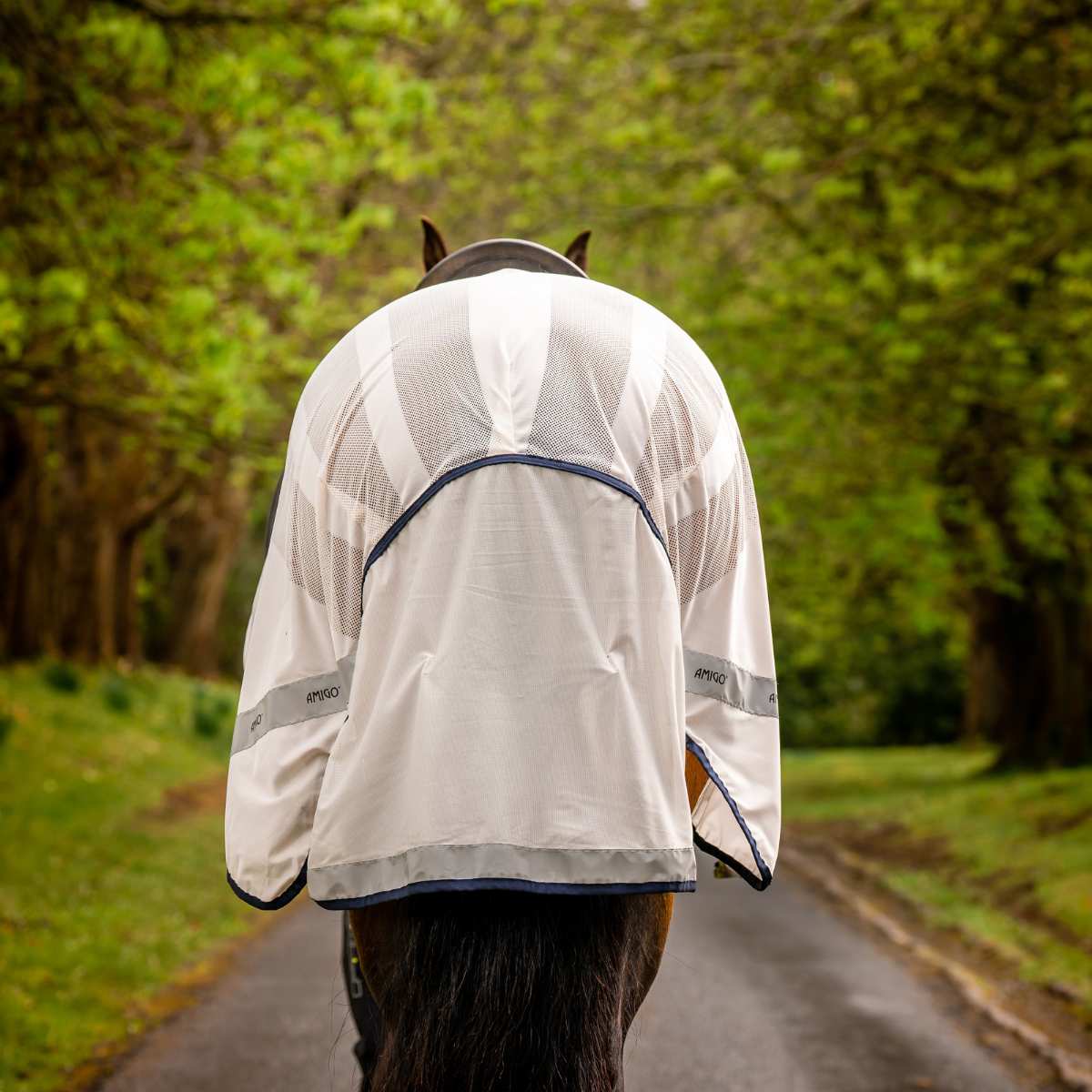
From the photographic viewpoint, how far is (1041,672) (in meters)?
17.6

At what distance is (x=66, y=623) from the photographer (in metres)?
20.3

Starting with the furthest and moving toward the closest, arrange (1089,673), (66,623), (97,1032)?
(66,623) < (1089,673) < (97,1032)

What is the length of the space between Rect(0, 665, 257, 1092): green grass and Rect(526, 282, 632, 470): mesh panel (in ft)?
13.0

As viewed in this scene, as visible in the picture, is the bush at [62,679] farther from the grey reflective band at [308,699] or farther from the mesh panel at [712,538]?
the mesh panel at [712,538]

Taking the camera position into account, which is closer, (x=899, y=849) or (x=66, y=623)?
(x=899, y=849)

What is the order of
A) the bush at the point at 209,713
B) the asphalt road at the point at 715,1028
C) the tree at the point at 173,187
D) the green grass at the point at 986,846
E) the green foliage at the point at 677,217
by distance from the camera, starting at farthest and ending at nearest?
the bush at the point at 209,713 → the green grass at the point at 986,846 → the green foliage at the point at 677,217 → the tree at the point at 173,187 → the asphalt road at the point at 715,1028

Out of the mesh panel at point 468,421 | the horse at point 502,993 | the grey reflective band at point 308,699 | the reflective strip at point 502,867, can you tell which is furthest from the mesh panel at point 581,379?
the horse at point 502,993

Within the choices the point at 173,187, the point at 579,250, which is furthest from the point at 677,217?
the point at 579,250

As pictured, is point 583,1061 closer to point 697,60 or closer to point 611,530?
point 611,530

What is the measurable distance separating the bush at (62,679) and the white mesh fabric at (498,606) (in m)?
14.9

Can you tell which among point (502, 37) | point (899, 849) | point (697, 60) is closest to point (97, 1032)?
point (697, 60)

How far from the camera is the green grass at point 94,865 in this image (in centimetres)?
607

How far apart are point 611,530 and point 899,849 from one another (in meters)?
12.1

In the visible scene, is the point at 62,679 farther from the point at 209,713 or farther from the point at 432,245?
the point at 432,245
